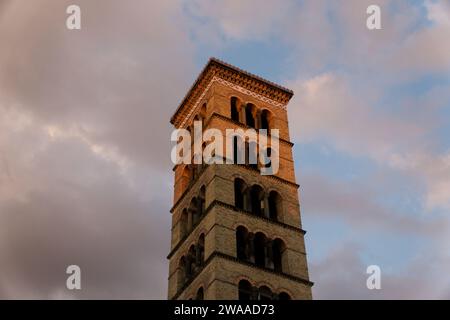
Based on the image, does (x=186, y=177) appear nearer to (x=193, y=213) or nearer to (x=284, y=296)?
(x=193, y=213)

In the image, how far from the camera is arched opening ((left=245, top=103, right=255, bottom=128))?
148 feet

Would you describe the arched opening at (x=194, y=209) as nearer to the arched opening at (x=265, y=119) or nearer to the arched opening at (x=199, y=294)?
the arched opening at (x=199, y=294)

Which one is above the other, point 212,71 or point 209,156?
point 212,71

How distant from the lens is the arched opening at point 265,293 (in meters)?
35.0

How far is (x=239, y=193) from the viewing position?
39.8 meters

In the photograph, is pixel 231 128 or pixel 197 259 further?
pixel 231 128

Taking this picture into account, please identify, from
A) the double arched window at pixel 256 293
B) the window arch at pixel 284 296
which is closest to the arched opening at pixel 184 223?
the double arched window at pixel 256 293

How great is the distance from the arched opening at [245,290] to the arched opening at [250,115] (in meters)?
12.9

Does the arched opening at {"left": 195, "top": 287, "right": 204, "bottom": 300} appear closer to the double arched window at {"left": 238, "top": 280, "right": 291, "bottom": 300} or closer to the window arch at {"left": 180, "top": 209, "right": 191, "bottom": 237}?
the double arched window at {"left": 238, "top": 280, "right": 291, "bottom": 300}

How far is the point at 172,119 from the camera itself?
4959cm

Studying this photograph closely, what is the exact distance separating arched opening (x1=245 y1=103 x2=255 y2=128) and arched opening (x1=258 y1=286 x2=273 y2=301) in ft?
42.2
